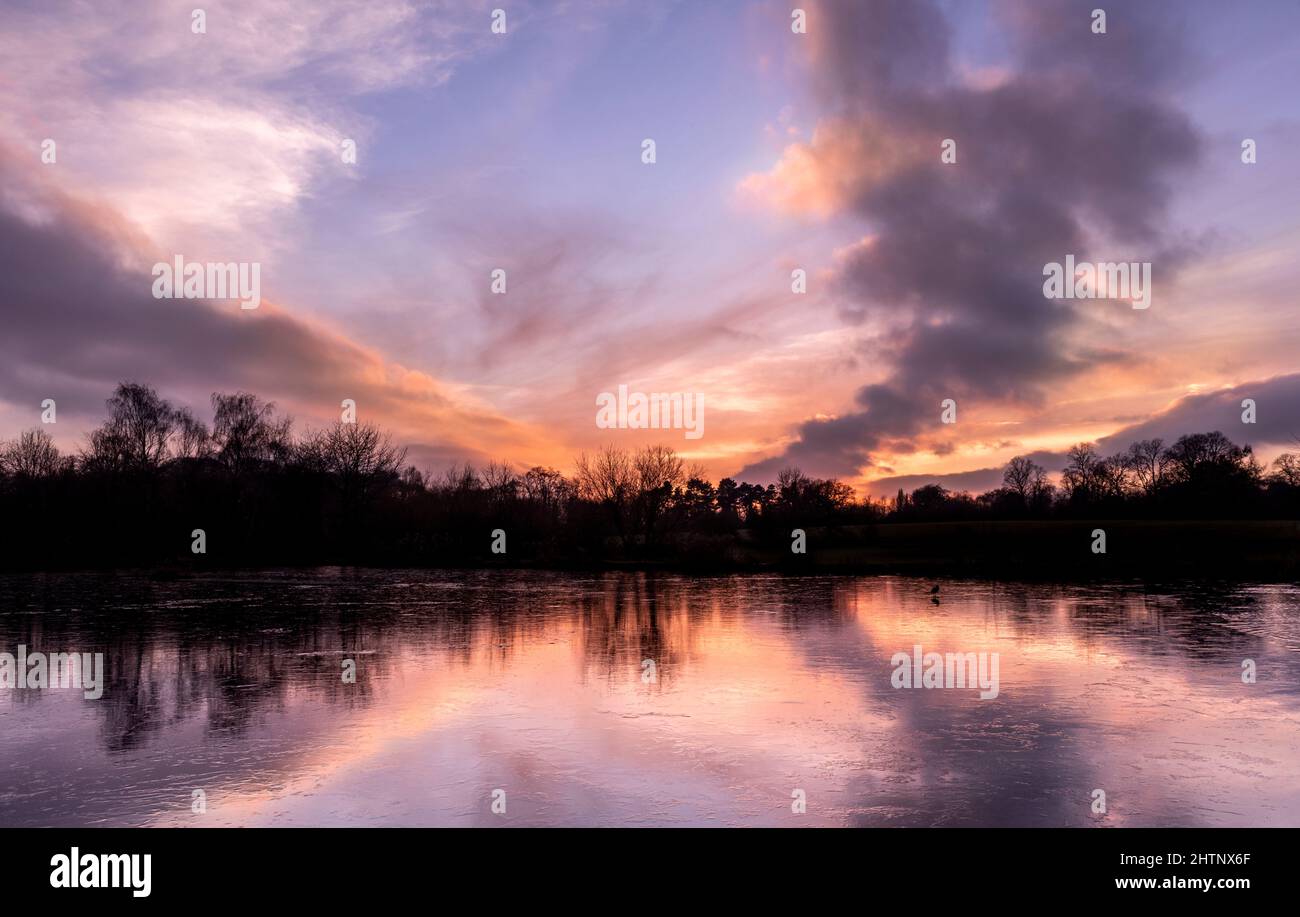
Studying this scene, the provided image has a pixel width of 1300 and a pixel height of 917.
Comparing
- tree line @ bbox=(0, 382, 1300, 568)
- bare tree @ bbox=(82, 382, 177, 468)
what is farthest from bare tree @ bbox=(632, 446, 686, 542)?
bare tree @ bbox=(82, 382, 177, 468)

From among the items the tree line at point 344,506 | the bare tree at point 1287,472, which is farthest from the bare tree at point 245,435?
the bare tree at point 1287,472

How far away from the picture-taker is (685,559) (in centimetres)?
4694

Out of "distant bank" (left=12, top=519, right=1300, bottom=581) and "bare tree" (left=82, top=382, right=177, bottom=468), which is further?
"bare tree" (left=82, top=382, right=177, bottom=468)

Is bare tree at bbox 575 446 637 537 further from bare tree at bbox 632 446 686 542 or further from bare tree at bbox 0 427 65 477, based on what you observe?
bare tree at bbox 0 427 65 477

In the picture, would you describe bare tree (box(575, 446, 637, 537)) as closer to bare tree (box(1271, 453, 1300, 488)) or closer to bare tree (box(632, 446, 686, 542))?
bare tree (box(632, 446, 686, 542))

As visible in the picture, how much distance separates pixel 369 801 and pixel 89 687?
7.27 m

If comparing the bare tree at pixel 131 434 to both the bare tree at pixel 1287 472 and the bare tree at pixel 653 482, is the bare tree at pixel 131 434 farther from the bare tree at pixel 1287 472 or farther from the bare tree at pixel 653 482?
the bare tree at pixel 1287 472

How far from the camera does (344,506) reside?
6231 cm

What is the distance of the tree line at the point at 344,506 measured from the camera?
52500mm

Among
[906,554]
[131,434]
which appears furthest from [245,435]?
[906,554]

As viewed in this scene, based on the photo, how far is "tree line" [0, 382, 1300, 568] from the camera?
172 feet

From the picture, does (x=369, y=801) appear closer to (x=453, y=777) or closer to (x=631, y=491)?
(x=453, y=777)

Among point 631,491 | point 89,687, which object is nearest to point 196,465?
point 631,491

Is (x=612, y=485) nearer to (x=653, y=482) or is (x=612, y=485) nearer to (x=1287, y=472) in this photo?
(x=653, y=482)
